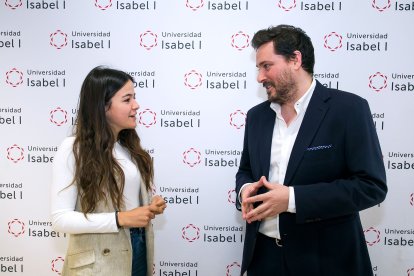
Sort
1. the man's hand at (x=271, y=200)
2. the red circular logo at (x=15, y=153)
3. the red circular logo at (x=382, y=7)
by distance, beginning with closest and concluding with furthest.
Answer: the man's hand at (x=271, y=200) → the red circular logo at (x=382, y=7) → the red circular logo at (x=15, y=153)

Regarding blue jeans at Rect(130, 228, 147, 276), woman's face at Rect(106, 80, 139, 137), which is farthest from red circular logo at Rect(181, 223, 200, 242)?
woman's face at Rect(106, 80, 139, 137)

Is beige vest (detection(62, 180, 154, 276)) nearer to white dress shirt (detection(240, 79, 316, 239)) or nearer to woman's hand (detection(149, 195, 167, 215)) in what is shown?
woman's hand (detection(149, 195, 167, 215))

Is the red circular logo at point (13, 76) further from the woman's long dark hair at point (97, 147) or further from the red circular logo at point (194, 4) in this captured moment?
the red circular logo at point (194, 4)

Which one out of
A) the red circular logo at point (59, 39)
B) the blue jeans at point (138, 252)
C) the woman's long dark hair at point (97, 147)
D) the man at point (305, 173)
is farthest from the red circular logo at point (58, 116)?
the man at point (305, 173)

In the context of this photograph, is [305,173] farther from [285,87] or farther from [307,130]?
[285,87]

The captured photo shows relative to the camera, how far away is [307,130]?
1.72 m

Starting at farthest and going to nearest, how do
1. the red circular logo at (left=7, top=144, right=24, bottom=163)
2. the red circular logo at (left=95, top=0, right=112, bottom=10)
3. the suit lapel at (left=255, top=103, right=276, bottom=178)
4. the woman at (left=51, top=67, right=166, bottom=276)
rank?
1. the red circular logo at (left=7, top=144, right=24, bottom=163)
2. the red circular logo at (left=95, top=0, right=112, bottom=10)
3. the suit lapel at (left=255, top=103, right=276, bottom=178)
4. the woman at (left=51, top=67, right=166, bottom=276)

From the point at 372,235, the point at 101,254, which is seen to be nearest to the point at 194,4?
the point at 101,254

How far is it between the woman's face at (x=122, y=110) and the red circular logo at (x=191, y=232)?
984mm

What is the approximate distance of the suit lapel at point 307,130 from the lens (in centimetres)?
171

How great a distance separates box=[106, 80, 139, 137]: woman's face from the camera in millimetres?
1870

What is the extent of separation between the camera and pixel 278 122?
1931mm

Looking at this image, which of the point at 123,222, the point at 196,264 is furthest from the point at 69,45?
the point at 196,264

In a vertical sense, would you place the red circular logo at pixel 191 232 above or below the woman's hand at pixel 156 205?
below
